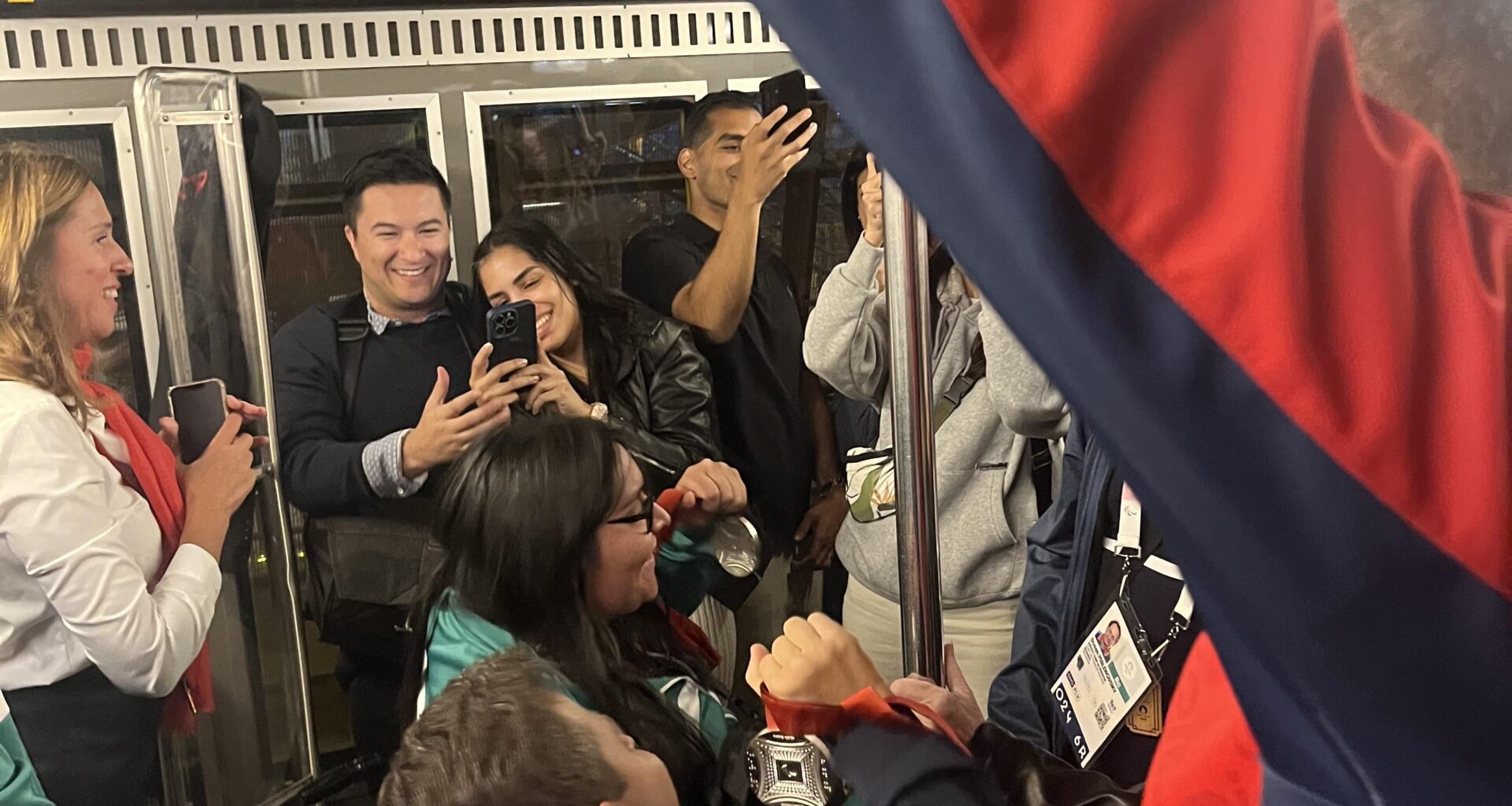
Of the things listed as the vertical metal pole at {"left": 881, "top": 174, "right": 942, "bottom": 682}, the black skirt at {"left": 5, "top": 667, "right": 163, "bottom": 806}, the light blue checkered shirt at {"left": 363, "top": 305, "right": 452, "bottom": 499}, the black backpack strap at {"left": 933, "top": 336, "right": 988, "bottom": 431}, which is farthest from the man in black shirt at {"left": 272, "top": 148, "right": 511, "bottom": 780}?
the vertical metal pole at {"left": 881, "top": 174, "right": 942, "bottom": 682}

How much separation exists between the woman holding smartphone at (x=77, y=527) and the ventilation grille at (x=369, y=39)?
4.8 inches

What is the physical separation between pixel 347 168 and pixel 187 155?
18 cm

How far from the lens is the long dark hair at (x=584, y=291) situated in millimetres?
1474

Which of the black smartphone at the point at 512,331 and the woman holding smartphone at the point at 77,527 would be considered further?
the black smartphone at the point at 512,331

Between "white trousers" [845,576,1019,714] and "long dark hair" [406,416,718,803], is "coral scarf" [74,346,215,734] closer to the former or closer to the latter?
"long dark hair" [406,416,718,803]

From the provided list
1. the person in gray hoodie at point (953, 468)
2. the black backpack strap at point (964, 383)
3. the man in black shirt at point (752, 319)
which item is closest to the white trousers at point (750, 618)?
the man in black shirt at point (752, 319)

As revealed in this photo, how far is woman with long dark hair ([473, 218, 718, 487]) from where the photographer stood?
1.48 metres

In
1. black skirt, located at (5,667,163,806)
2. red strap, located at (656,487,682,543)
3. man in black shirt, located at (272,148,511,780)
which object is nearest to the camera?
black skirt, located at (5,667,163,806)

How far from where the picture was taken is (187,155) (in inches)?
52.4

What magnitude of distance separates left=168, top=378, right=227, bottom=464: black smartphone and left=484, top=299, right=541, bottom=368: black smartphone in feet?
1.07

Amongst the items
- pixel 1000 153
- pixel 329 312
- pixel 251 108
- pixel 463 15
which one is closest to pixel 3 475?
pixel 329 312

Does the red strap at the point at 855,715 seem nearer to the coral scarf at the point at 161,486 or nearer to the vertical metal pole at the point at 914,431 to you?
the vertical metal pole at the point at 914,431

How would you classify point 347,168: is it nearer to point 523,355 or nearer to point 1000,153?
point 523,355

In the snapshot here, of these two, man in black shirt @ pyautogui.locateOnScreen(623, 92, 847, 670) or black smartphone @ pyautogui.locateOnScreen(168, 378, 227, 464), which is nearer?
black smartphone @ pyautogui.locateOnScreen(168, 378, 227, 464)
